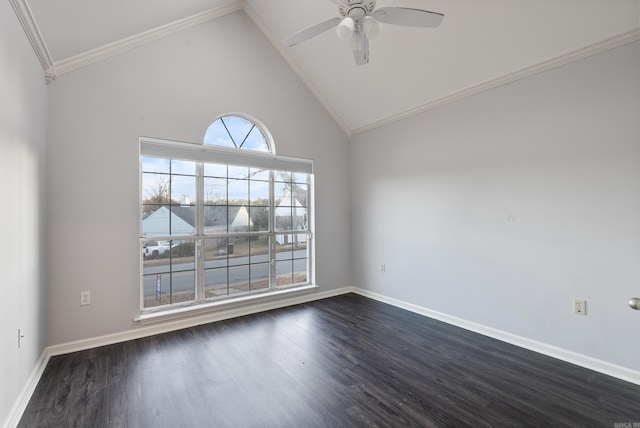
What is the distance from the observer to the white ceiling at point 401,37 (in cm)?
215

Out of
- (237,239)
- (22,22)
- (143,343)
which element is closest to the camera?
(22,22)

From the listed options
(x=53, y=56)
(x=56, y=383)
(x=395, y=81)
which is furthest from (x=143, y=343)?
(x=395, y=81)

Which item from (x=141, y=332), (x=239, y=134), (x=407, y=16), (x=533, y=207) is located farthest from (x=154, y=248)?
(x=533, y=207)

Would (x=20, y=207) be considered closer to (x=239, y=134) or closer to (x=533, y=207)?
(x=239, y=134)

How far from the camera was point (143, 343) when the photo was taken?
2.74 meters

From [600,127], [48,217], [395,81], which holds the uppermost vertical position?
[395,81]

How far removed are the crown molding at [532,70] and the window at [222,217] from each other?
5.50 feet

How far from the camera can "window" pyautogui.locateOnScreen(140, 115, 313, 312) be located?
Answer: 3.10 metres

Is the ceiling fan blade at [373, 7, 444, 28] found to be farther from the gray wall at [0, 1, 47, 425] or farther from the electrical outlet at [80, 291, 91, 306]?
the electrical outlet at [80, 291, 91, 306]

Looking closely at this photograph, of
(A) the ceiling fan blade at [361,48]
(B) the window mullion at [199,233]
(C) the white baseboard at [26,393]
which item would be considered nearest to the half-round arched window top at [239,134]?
(B) the window mullion at [199,233]

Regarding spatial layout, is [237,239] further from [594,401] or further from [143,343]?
[594,401]

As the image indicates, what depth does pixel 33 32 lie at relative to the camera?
81.4 inches

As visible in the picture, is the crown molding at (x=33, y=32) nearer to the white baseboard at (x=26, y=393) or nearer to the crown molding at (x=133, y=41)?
the crown molding at (x=133, y=41)

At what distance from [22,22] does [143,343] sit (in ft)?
8.79
